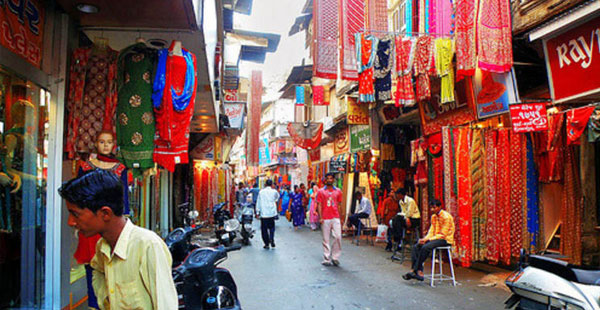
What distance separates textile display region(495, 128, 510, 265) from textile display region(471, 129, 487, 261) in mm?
317

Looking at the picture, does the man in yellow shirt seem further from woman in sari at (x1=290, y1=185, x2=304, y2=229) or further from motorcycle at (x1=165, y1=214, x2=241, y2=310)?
woman in sari at (x1=290, y1=185, x2=304, y2=229)

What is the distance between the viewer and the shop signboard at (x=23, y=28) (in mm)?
3902

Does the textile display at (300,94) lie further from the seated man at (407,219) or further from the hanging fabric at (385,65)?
the seated man at (407,219)

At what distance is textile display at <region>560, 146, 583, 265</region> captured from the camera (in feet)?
25.6

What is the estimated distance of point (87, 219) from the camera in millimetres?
2055

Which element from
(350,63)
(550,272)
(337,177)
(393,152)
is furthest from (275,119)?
(550,272)

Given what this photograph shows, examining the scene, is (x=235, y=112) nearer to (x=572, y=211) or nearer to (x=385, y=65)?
(x=385, y=65)

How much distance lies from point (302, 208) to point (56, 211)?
15.9 m

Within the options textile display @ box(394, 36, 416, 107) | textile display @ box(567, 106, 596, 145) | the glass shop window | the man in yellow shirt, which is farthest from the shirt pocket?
textile display @ box(394, 36, 416, 107)

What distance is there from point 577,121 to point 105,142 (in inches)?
267

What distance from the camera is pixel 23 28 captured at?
14.0ft

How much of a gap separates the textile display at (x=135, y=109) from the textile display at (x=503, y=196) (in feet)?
23.1

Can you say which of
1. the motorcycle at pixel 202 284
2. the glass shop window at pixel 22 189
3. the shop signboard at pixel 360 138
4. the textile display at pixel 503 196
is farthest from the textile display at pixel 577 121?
the shop signboard at pixel 360 138

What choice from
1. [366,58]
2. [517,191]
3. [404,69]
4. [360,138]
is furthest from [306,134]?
[517,191]
